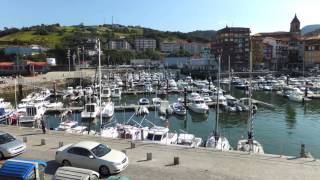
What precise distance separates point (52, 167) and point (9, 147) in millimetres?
2977

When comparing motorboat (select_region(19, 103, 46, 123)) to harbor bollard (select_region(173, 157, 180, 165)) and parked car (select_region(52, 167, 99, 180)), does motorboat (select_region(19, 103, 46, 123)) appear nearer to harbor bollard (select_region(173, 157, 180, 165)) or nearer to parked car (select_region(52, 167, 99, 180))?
harbor bollard (select_region(173, 157, 180, 165))

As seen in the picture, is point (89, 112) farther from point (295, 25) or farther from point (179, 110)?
point (295, 25)

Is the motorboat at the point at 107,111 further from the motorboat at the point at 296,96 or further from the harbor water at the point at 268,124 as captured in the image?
the motorboat at the point at 296,96

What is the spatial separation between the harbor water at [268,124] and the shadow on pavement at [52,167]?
68.4 ft

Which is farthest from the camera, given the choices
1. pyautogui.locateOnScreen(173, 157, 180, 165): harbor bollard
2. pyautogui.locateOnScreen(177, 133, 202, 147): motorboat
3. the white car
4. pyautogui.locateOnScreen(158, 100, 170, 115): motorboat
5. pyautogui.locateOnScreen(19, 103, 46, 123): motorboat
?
pyautogui.locateOnScreen(158, 100, 170, 115): motorboat

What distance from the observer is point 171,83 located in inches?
3408

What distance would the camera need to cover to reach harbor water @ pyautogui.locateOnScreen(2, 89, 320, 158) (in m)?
37.6

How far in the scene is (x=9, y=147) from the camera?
63.2 ft

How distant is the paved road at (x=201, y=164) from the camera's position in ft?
55.0

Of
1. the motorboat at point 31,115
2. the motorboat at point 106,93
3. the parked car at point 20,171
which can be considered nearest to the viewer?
the parked car at point 20,171

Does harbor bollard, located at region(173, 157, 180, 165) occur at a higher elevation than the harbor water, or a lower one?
higher

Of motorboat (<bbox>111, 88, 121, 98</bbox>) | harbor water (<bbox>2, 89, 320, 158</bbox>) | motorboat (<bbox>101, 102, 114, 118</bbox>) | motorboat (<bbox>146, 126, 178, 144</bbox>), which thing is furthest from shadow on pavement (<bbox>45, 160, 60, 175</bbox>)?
motorboat (<bbox>111, 88, 121, 98</bbox>)

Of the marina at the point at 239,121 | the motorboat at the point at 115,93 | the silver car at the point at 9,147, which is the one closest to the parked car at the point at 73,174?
the silver car at the point at 9,147

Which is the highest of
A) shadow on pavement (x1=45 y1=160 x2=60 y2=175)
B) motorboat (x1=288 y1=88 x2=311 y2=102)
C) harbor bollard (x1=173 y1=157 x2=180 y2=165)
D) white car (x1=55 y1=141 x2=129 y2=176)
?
white car (x1=55 y1=141 x2=129 y2=176)
